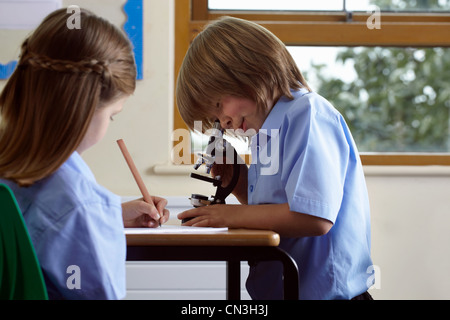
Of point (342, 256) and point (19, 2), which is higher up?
point (19, 2)

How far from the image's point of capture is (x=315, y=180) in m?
1.27

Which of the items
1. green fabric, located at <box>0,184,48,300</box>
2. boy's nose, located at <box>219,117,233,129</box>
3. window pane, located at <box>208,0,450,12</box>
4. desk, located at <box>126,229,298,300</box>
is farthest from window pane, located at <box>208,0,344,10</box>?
green fabric, located at <box>0,184,48,300</box>

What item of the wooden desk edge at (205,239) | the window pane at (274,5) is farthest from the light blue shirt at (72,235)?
the window pane at (274,5)

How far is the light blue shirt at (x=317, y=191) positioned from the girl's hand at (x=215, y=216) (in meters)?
0.13

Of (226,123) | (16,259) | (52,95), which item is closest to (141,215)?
(226,123)

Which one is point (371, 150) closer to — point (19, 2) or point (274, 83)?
point (274, 83)

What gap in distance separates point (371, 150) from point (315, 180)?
5.07 ft

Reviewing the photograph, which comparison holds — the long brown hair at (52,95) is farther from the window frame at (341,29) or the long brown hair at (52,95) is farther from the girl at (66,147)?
the window frame at (341,29)

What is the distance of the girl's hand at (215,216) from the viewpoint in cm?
131

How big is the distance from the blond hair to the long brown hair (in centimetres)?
53

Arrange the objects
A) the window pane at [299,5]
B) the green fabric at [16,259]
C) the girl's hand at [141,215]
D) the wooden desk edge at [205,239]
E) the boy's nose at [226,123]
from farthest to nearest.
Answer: the window pane at [299,5]
the boy's nose at [226,123]
the girl's hand at [141,215]
the wooden desk edge at [205,239]
the green fabric at [16,259]

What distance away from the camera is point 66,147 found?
961 mm
